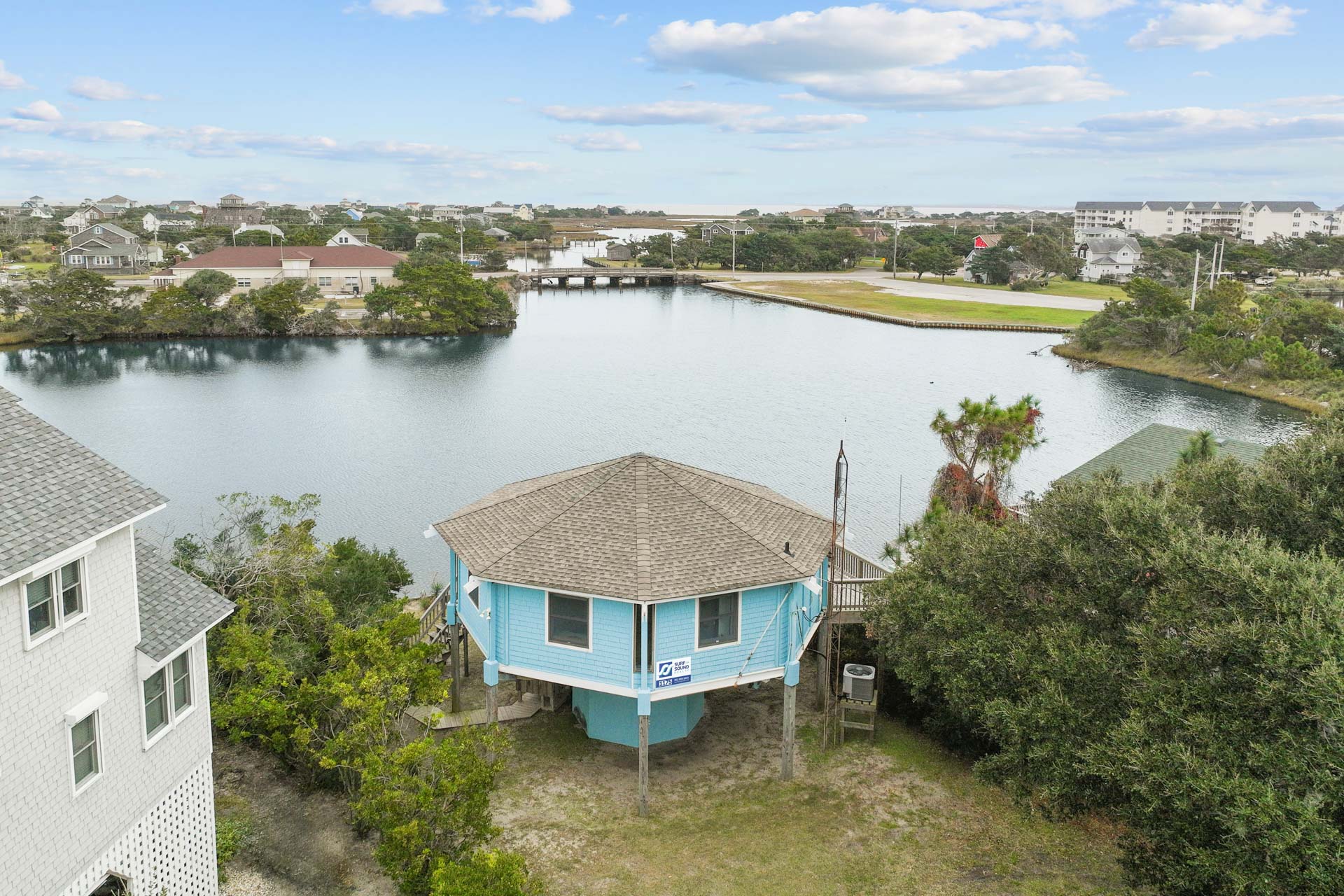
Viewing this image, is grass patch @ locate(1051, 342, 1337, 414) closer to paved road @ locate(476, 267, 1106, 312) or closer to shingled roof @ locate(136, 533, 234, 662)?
paved road @ locate(476, 267, 1106, 312)

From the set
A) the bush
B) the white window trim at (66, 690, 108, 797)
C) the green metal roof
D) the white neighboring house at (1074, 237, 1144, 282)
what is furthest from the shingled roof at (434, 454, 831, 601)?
the white neighboring house at (1074, 237, 1144, 282)

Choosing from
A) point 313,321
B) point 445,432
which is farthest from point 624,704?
point 313,321

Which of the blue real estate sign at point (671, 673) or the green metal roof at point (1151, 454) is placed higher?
the green metal roof at point (1151, 454)

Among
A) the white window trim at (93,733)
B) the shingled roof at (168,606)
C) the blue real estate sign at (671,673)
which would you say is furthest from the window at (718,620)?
the white window trim at (93,733)

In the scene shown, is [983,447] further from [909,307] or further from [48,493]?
[909,307]

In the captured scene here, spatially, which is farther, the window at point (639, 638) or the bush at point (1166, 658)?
the window at point (639, 638)

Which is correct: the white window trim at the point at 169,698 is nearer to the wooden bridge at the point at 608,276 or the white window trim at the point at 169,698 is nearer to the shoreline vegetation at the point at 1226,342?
the shoreline vegetation at the point at 1226,342
